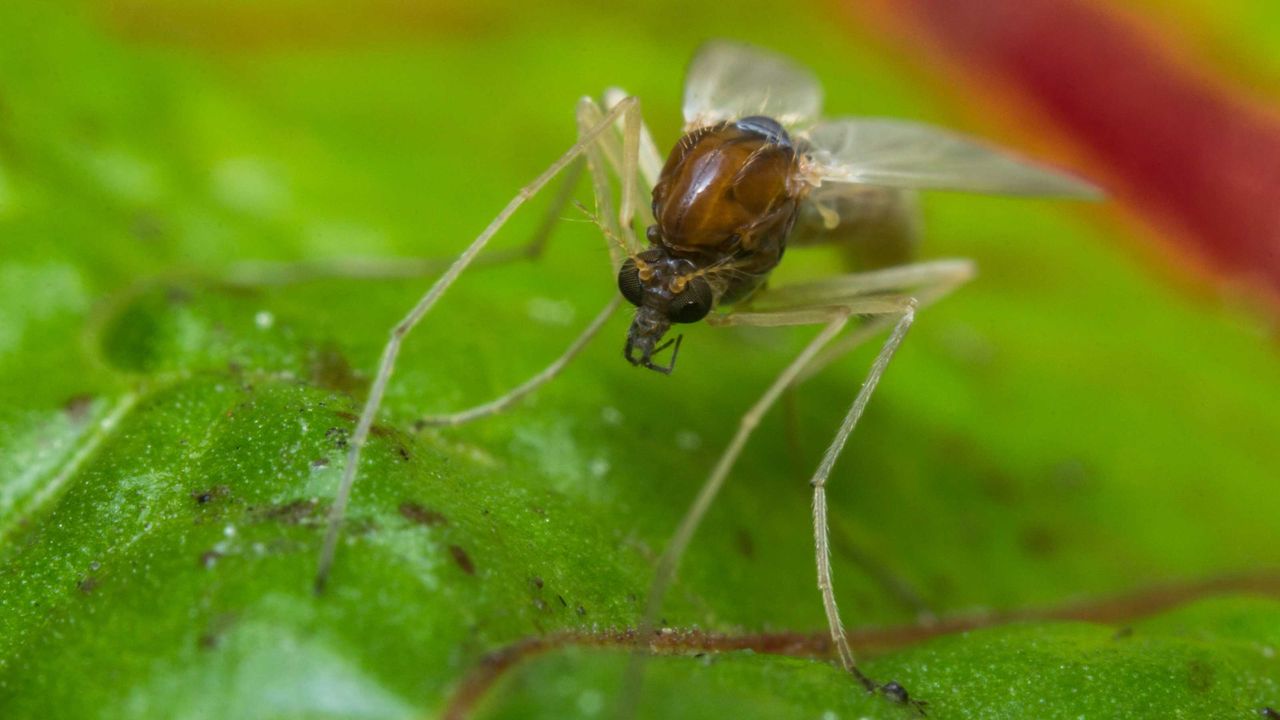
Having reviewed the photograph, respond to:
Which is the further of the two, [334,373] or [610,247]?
[610,247]

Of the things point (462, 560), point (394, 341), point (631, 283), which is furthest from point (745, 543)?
point (462, 560)

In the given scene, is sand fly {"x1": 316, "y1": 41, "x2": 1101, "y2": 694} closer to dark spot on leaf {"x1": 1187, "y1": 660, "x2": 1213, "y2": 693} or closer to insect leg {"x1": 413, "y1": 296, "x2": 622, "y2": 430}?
insect leg {"x1": 413, "y1": 296, "x2": 622, "y2": 430}

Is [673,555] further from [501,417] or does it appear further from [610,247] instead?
[610,247]

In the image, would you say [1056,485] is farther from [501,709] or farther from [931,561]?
[501,709]

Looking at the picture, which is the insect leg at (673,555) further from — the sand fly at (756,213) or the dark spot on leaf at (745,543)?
the dark spot on leaf at (745,543)

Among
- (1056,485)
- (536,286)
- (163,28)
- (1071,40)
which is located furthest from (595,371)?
(1071,40)

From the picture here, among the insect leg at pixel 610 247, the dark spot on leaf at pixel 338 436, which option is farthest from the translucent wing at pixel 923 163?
the dark spot on leaf at pixel 338 436
